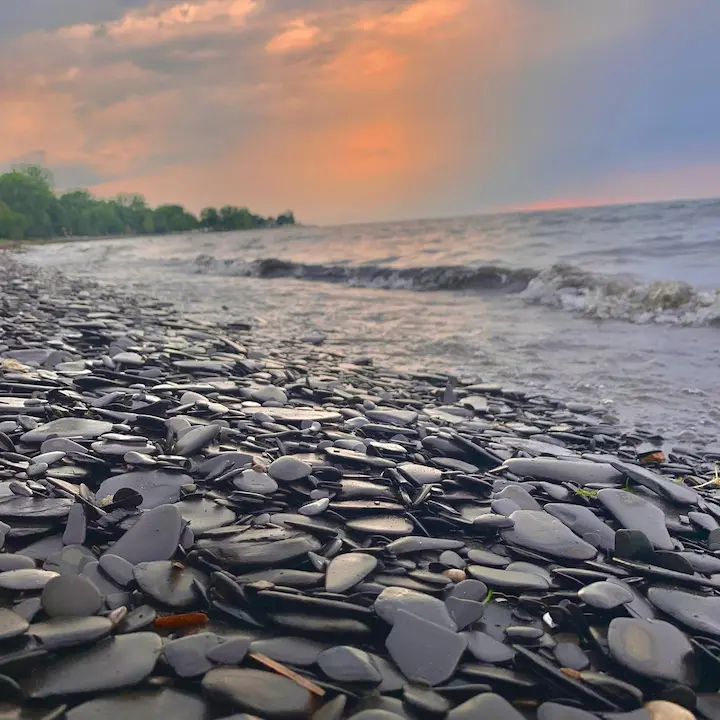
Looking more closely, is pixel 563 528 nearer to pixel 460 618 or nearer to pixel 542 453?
pixel 460 618

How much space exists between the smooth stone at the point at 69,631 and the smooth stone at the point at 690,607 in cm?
154

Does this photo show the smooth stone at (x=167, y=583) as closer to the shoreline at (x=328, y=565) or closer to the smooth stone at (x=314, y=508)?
the shoreline at (x=328, y=565)

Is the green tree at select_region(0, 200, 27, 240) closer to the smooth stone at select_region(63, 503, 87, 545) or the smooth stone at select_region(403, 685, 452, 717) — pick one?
the smooth stone at select_region(63, 503, 87, 545)

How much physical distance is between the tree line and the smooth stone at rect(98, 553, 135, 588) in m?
65.8

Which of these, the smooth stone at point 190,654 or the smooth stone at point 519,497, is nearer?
the smooth stone at point 190,654

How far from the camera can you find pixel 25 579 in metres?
1.59

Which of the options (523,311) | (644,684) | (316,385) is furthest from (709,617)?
(523,311)

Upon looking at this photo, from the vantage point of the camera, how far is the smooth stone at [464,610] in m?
1.66

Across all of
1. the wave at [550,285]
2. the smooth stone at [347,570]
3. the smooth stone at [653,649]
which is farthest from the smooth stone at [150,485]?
the wave at [550,285]

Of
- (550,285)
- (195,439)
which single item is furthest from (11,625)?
(550,285)

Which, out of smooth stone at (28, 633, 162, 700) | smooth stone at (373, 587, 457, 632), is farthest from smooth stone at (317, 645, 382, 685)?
smooth stone at (28, 633, 162, 700)

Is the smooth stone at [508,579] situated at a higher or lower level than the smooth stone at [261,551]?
lower

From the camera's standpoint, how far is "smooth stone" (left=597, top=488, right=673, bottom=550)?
90.7 inches

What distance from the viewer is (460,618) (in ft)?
5.47
